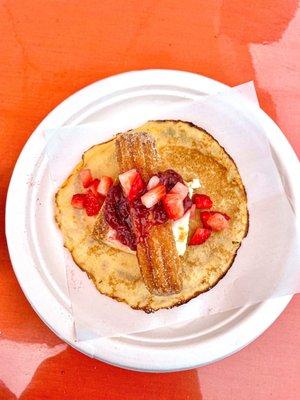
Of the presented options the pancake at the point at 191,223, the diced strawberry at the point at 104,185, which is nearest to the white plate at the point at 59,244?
the pancake at the point at 191,223

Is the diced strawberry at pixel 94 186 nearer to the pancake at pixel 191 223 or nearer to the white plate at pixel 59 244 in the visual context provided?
the pancake at pixel 191 223

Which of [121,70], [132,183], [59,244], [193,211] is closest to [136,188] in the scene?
[132,183]

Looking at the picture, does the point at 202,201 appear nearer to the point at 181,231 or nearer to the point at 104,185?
the point at 181,231

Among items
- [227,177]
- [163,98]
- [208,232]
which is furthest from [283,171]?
[163,98]

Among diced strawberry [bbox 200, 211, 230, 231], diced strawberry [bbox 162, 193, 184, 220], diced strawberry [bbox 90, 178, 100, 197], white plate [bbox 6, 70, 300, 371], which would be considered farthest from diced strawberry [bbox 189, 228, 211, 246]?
diced strawberry [bbox 90, 178, 100, 197]

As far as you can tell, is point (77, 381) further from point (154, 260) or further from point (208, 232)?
point (208, 232)
